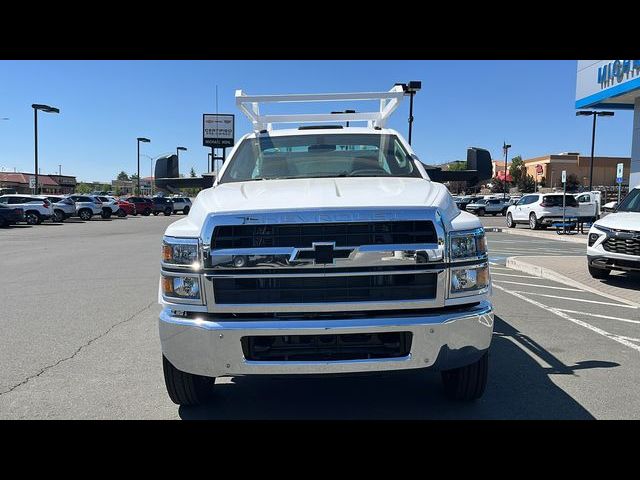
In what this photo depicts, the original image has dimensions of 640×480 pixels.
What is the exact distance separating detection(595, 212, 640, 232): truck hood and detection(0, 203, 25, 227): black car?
89.0 feet

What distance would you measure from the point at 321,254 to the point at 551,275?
863 cm

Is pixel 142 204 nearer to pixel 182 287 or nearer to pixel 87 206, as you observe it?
pixel 87 206

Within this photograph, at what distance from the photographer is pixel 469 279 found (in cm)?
329

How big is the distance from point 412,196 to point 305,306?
1.01 meters

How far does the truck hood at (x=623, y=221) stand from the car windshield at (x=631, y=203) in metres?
0.28

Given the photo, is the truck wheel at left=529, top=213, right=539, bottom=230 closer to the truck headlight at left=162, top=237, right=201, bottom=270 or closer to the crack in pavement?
the crack in pavement

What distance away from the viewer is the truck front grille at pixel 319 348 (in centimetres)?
317

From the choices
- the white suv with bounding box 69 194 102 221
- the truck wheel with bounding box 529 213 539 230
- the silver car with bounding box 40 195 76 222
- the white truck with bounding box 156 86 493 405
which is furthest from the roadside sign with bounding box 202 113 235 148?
the white truck with bounding box 156 86 493 405

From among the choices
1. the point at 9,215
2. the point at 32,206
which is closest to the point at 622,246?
the point at 9,215

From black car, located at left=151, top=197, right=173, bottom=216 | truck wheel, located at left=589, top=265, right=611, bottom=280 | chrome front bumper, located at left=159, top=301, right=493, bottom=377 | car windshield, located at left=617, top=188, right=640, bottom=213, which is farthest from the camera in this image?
black car, located at left=151, top=197, right=173, bottom=216

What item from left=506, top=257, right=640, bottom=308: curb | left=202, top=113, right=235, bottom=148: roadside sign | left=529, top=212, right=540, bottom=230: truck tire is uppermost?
left=202, top=113, right=235, bottom=148: roadside sign

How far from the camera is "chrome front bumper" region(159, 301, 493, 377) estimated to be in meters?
3.10
